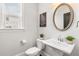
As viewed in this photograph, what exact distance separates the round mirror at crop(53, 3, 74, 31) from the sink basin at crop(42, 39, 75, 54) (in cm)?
24

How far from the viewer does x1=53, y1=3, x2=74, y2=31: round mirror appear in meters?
1.49

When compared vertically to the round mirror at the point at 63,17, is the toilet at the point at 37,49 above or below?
below

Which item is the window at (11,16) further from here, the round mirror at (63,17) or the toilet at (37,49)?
the round mirror at (63,17)

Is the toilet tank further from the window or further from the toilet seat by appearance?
the window

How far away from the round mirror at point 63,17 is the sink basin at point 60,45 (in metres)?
0.24

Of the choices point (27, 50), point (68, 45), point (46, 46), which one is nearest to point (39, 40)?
point (46, 46)

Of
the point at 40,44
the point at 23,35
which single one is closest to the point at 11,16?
the point at 23,35

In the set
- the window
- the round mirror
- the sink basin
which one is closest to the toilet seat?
the sink basin

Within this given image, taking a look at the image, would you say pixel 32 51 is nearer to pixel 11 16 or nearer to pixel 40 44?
pixel 40 44

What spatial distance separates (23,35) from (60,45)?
712mm

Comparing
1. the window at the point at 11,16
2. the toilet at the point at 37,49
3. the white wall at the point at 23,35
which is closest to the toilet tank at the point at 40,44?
the toilet at the point at 37,49

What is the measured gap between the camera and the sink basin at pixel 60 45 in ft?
4.41

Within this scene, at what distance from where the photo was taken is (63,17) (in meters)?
1.59

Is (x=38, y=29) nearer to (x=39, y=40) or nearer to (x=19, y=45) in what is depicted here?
(x=39, y=40)
